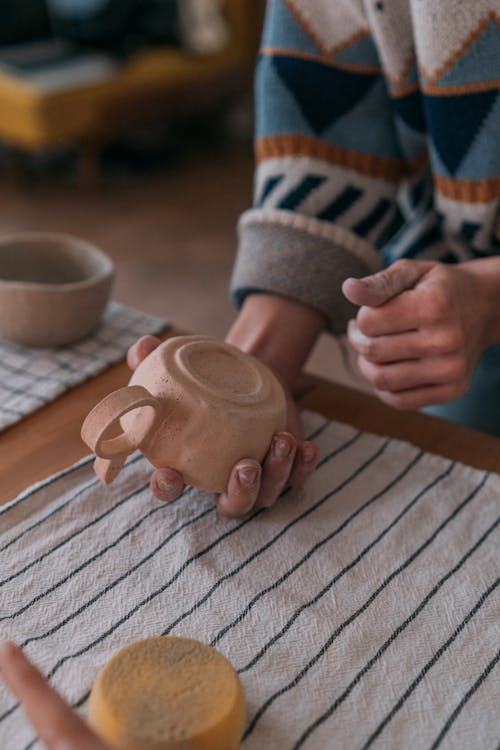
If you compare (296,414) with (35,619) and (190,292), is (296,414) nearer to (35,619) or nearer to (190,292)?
(35,619)

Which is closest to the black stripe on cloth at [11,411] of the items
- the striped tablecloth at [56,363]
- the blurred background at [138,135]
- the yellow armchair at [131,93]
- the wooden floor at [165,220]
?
the striped tablecloth at [56,363]

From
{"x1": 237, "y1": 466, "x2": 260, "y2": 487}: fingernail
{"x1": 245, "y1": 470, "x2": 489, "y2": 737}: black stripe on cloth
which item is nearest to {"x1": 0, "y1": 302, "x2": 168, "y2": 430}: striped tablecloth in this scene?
{"x1": 237, "y1": 466, "x2": 260, "y2": 487}: fingernail

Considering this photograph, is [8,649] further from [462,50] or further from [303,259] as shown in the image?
[462,50]

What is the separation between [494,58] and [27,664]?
588 millimetres

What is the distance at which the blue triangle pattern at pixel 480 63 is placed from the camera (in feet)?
2.29

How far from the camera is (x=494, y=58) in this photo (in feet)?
2.30

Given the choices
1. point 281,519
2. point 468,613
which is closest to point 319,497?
point 281,519

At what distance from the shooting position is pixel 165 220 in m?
2.77

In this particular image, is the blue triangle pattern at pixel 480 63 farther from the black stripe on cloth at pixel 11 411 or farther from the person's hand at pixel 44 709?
the person's hand at pixel 44 709

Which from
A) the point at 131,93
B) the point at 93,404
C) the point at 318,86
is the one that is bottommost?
the point at 131,93

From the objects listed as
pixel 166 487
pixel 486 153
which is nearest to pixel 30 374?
pixel 166 487

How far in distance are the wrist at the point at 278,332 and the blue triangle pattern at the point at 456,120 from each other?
7.4 inches

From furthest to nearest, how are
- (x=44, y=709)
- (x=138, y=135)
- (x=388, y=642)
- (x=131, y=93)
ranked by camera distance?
(x=138, y=135) < (x=131, y=93) < (x=388, y=642) < (x=44, y=709)

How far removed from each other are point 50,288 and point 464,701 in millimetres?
486
